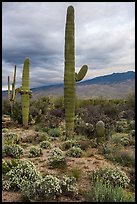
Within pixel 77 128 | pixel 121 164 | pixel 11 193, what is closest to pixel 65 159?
pixel 121 164

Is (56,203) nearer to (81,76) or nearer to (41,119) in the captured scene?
(81,76)

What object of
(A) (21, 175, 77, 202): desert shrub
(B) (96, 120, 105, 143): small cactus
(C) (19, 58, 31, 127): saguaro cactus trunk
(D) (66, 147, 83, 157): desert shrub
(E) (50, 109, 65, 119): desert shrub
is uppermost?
(C) (19, 58, 31, 127): saguaro cactus trunk

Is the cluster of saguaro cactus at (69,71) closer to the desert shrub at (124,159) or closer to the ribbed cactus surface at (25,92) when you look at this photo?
the desert shrub at (124,159)

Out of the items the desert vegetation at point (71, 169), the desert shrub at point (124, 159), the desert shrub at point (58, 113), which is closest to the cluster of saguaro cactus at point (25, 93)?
the desert vegetation at point (71, 169)

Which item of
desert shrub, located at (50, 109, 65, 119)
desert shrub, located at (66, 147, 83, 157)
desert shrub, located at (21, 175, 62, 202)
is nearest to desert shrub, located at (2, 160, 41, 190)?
desert shrub, located at (21, 175, 62, 202)

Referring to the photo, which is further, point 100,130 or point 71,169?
point 100,130

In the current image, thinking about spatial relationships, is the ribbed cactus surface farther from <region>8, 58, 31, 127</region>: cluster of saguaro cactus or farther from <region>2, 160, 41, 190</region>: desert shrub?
<region>2, 160, 41, 190</region>: desert shrub

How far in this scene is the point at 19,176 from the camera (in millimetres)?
6988

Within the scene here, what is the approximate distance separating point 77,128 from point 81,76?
2391 mm

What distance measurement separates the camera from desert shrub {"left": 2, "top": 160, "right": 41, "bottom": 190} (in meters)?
6.78

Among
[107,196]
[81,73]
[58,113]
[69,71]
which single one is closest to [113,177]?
[107,196]

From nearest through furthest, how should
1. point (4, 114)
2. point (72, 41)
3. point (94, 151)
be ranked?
point (94, 151)
point (72, 41)
point (4, 114)

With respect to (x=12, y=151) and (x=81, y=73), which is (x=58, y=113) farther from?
(x=12, y=151)

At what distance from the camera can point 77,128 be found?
13992 millimetres
